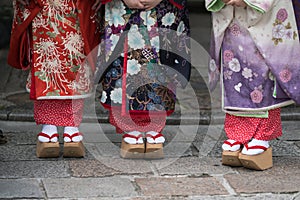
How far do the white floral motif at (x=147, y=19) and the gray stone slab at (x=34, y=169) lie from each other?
86 cm

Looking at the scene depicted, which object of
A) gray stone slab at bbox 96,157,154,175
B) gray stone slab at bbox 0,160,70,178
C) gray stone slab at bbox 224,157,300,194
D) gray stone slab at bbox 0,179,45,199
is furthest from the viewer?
gray stone slab at bbox 96,157,154,175

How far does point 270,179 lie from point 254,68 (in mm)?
569

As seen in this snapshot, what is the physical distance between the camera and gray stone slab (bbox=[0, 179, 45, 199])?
315 cm

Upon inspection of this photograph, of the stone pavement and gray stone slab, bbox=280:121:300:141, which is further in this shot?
gray stone slab, bbox=280:121:300:141

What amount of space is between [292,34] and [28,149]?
1.60m

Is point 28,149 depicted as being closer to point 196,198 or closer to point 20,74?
point 196,198

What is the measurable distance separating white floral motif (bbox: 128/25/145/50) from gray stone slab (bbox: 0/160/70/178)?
0.73 m

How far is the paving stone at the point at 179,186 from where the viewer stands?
3.24 m

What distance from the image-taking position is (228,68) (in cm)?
353

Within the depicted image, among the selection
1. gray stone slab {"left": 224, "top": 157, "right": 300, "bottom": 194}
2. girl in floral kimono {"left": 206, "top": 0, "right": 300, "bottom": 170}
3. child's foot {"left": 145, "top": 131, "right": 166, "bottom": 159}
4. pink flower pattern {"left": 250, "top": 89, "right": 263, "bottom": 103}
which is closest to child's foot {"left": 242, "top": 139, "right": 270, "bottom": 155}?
girl in floral kimono {"left": 206, "top": 0, "right": 300, "bottom": 170}

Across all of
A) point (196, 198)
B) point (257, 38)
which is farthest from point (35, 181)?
point (257, 38)

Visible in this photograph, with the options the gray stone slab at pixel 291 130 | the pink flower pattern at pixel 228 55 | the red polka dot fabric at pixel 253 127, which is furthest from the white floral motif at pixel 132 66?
the gray stone slab at pixel 291 130

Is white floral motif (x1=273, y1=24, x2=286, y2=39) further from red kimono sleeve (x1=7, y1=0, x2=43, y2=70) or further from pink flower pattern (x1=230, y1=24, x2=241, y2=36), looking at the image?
red kimono sleeve (x1=7, y1=0, x2=43, y2=70)

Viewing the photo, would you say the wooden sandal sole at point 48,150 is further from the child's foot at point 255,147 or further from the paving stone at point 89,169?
the child's foot at point 255,147
